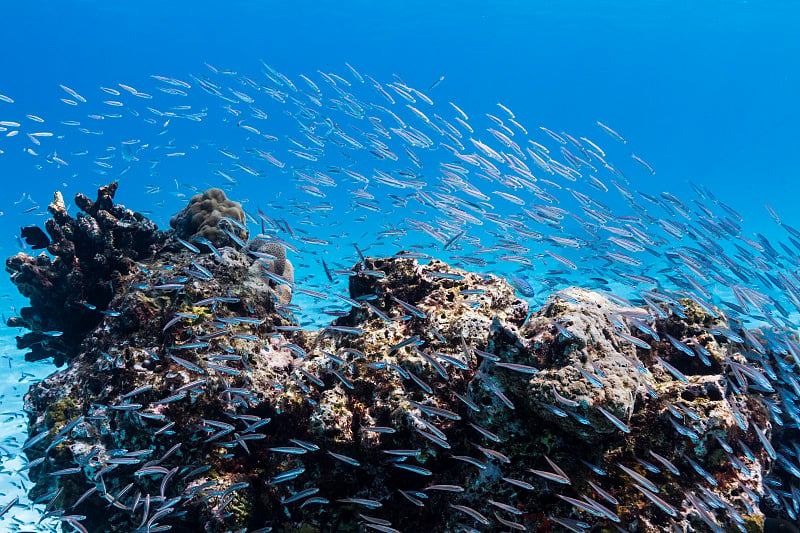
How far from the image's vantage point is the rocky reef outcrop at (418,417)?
4.12m

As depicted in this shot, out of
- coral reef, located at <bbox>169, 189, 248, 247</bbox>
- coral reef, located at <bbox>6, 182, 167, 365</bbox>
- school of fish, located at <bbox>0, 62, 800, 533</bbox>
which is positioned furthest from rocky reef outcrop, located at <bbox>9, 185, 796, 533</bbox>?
coral reef, located at <bbox>169, 189, 248, 247</bbox>

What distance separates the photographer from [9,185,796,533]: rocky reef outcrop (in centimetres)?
412

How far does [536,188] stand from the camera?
→ 32.0 ft

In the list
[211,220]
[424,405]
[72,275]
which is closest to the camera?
[424,405]

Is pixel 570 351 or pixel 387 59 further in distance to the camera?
pixel 387 59

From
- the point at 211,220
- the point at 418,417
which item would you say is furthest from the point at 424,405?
the point at 211,220

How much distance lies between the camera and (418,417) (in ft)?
14.9

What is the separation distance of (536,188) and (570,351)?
6.42 meters

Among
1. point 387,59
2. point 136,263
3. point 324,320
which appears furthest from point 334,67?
point 136,263

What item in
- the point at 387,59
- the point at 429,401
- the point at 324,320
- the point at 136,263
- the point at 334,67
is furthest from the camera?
the point at 334,67

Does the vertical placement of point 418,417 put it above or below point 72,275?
below

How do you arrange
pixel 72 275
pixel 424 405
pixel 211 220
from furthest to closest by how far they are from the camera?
1. pixel 211 220
2. pixel 72 275
3. pixel 424 405

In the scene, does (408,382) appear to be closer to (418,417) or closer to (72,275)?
(418,417)

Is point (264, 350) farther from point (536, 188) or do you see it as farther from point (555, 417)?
point (536, 188)
